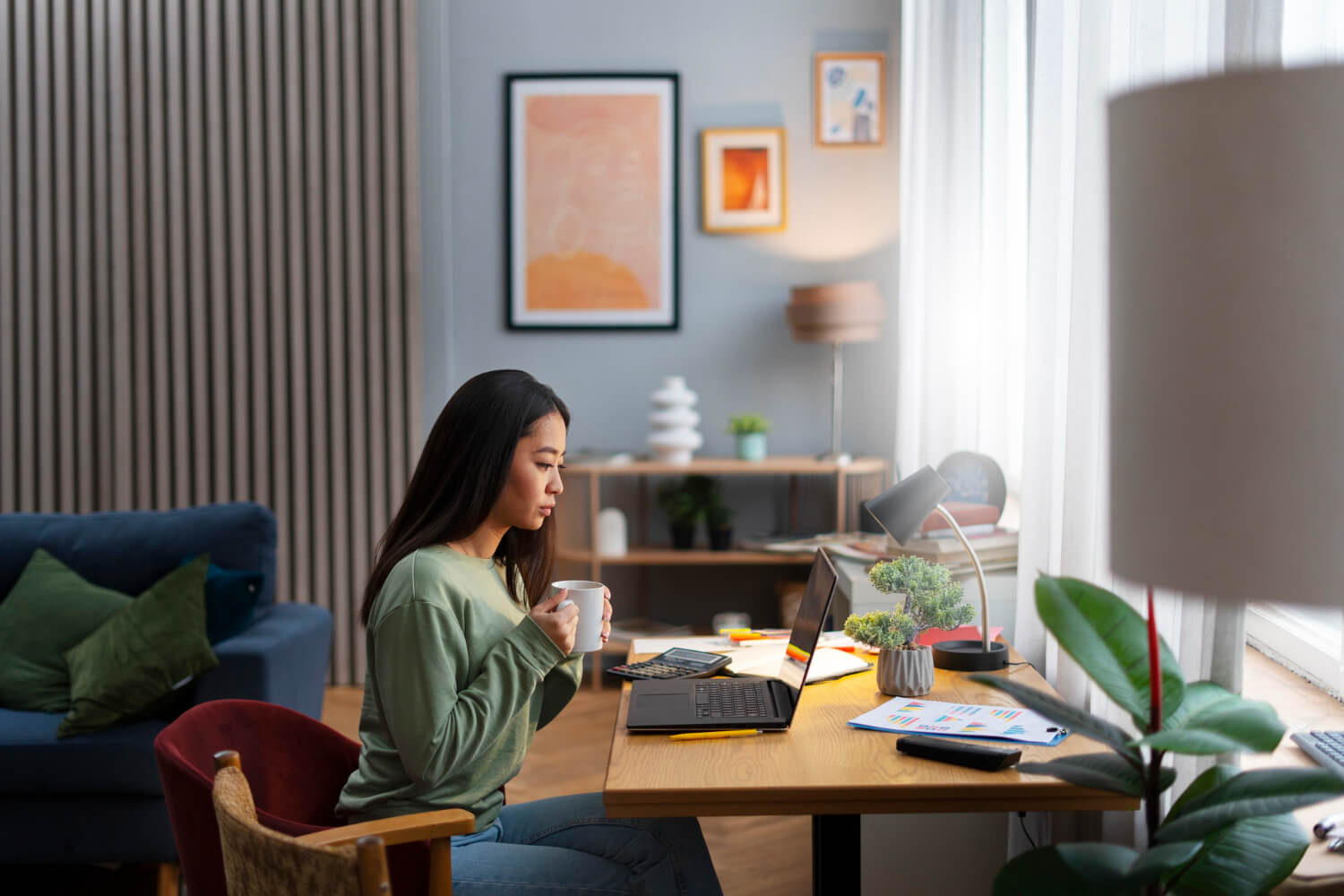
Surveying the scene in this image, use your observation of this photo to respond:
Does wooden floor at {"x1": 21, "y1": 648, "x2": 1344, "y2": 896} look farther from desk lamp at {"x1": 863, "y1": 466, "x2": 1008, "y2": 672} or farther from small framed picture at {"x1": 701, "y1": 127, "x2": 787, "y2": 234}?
small framed picture at {"x1": 701, "y1": 127, "x2": 787, "y2": 234}

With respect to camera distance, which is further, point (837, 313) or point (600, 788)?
point (837, 313)

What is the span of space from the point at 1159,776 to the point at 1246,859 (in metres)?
0.11

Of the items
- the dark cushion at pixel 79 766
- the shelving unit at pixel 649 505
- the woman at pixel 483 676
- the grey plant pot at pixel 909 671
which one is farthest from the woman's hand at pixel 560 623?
the shelving unit at pixel 649 505

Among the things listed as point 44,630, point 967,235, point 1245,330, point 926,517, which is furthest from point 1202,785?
point 44,630

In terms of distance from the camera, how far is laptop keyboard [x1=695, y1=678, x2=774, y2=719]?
66.7 inches

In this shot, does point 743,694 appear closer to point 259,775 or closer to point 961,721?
point 961,721

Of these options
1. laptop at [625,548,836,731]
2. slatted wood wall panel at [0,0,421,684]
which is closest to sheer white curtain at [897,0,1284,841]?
laptop at [625,548,836,731]

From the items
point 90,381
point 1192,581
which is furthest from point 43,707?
point 1192,581

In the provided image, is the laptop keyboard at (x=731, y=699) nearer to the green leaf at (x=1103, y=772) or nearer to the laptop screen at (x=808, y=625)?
the laptop screen at (x=808, y=625)

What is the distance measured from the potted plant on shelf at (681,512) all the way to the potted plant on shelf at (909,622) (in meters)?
2.40

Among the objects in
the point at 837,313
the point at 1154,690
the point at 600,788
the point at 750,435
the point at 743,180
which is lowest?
the point at 600,788

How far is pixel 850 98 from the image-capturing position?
438 cm

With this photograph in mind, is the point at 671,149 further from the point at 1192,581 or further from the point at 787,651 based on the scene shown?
the point at 1192,581

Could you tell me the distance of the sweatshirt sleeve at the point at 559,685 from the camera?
5.85 ft
